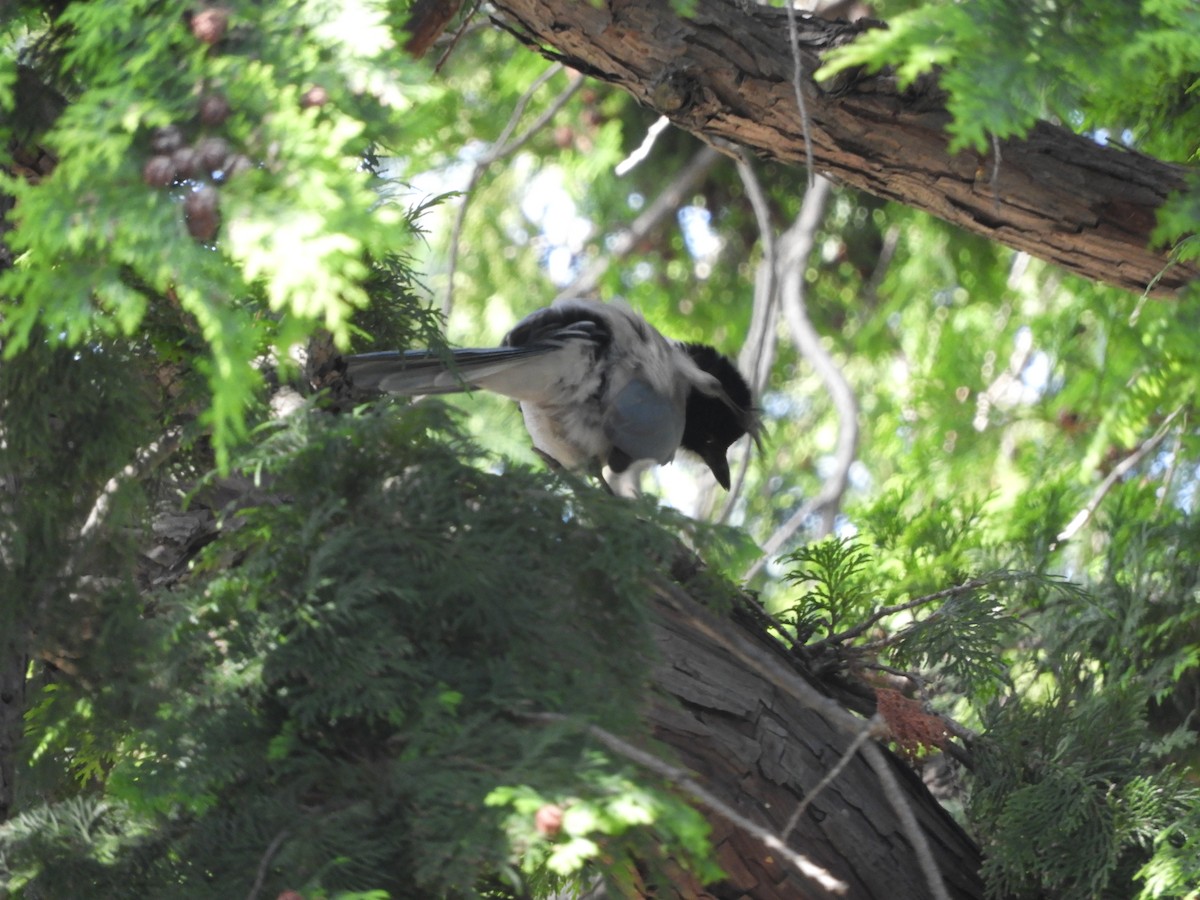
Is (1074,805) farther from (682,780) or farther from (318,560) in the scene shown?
(318,560)

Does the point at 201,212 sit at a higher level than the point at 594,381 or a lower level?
higher

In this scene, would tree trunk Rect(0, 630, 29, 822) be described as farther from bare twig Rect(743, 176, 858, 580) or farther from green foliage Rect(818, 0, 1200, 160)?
bare twig Rect(743, 176, 858, 580)

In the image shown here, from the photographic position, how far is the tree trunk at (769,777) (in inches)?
63.1

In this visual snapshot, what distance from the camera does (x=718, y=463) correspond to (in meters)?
3.21

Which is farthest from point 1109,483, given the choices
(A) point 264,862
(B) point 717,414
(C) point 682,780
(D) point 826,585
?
(A) point 264,862

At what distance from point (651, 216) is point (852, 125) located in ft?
7.23

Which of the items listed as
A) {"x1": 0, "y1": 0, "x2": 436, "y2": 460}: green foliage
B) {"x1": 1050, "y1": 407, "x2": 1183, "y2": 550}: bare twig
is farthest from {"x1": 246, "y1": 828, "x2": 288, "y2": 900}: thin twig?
{"x1": 1050, "y1": 407, "x2": 1183, "y2": 550}: bare twig

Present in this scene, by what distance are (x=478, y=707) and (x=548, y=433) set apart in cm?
153

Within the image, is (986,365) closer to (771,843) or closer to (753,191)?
(753,191)

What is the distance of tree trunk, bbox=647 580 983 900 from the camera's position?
1604 millimetres

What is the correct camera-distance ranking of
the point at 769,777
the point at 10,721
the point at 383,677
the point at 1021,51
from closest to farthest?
1. the point at 383,677
2. the point at 1021,51
3. the point at 10,721
4. the point at 769,777

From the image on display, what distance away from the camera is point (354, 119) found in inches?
44.0

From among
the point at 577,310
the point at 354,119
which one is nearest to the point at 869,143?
the point at 577,310

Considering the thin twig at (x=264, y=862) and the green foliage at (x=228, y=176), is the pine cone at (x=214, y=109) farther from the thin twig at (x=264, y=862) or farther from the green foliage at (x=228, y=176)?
the thin twig at (x=264, y=862)
